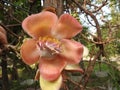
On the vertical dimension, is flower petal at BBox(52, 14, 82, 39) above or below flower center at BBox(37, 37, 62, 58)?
above

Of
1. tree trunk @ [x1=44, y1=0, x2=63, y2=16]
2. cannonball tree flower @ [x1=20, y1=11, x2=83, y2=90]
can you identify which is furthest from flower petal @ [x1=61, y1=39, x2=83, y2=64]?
tree trunk @ [x1=44, y1=0, x2=63, y2=16]

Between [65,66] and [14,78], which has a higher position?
[65,66]

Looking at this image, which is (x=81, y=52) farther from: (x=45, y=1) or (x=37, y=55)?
(x=45, y=1)

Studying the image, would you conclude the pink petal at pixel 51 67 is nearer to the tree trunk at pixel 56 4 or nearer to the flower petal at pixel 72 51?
the flower petal at pixel 72 51

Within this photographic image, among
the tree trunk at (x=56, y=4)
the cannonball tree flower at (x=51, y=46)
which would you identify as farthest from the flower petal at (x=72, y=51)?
the tree trunk at (x=56, y=4)

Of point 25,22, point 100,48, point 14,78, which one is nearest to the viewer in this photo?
point 25,22

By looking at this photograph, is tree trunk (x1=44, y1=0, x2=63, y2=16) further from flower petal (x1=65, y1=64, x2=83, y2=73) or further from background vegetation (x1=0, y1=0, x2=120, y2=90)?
flower petal (x1=65, y1=64, x2=83, y2=73)

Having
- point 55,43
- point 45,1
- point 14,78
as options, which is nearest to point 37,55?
point 55,43
